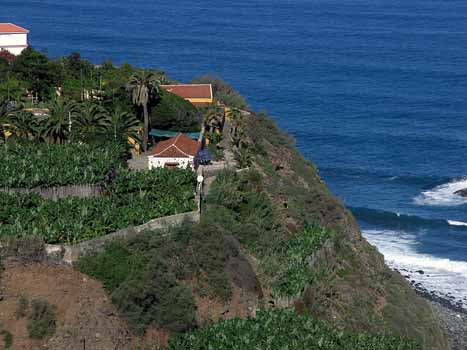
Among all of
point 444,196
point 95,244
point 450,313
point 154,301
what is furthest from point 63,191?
point 444,196

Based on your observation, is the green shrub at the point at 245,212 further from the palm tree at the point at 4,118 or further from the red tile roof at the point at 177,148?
the palm tree at the point at 4,118

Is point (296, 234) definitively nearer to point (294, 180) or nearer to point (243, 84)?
point (294, 180)

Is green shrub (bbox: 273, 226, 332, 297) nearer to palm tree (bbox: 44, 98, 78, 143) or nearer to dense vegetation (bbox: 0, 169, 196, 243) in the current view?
dense vegetation (bbox: 0, 169, 196, 243)

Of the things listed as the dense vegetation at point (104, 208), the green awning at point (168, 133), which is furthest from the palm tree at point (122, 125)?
the dense vegetation at point (104, 208)

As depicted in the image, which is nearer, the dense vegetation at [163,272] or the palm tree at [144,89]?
the dense vegetation at [163,272]

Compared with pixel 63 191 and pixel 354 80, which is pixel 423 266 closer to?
pixel 63 191
